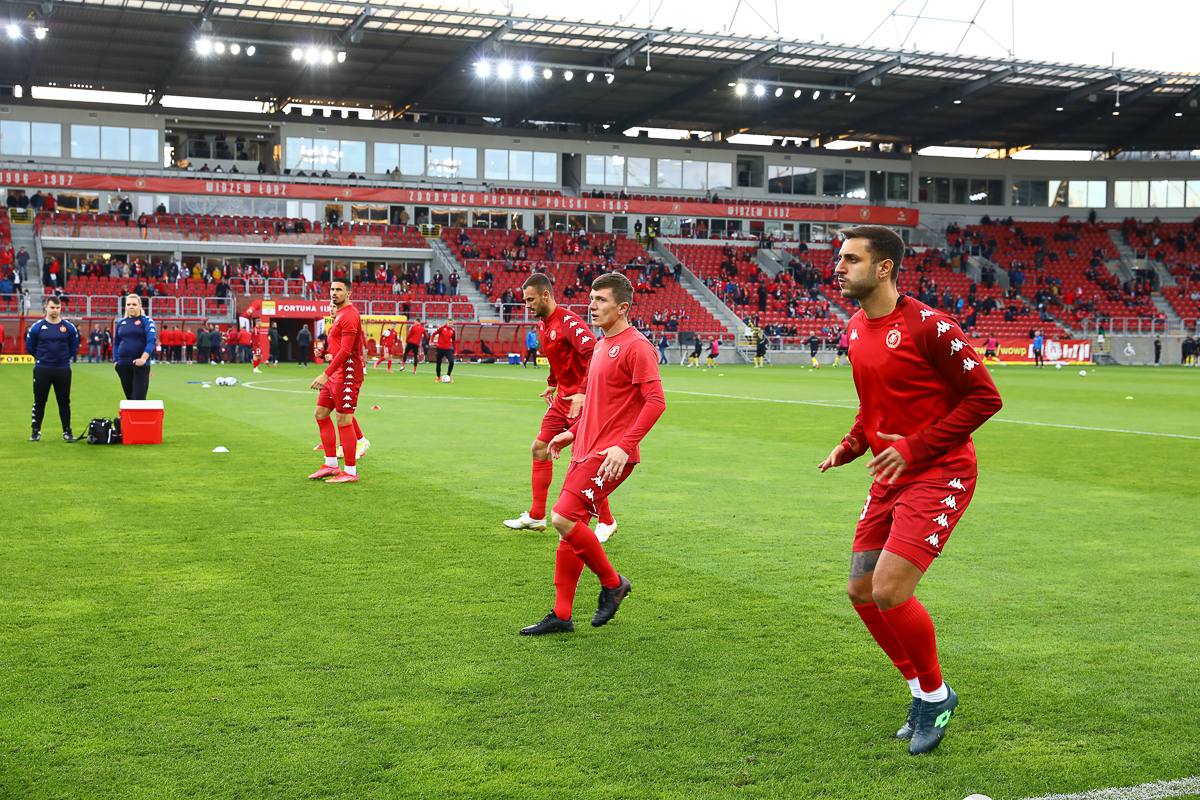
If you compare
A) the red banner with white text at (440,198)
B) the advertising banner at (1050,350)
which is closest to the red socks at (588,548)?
the advertising banner at (1050,350)

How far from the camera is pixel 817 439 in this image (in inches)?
659

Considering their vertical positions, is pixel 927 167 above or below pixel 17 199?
above

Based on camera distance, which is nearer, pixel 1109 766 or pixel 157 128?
pixel 1109 766

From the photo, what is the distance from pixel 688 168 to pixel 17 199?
39.6 meters

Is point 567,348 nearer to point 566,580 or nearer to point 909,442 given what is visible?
point 566,580

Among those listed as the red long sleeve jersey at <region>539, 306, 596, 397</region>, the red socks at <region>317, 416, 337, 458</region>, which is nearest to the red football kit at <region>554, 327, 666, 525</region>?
the red long sleeve jersey at <region>539, 306, 596, 397</region>

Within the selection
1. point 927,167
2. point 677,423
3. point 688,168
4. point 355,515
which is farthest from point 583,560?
point 927,167

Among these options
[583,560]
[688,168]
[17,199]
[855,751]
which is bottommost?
[855,751]

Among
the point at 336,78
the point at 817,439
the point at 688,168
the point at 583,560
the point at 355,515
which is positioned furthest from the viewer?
the point at 688,168

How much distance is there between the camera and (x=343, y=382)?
1159 cm

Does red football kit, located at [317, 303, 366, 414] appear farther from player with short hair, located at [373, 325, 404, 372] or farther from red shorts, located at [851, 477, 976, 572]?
player with short hair, located at [373, 325, 404, 372]

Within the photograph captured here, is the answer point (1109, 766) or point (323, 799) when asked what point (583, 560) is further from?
point (1109, 766)

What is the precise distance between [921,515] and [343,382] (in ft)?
27.6

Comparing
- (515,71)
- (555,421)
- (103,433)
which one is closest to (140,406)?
(103,433)
